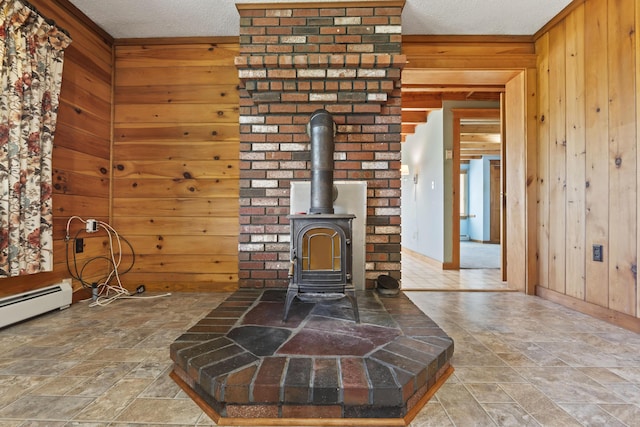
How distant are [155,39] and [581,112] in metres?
3.52

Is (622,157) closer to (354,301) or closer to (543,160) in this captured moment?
(543,160)

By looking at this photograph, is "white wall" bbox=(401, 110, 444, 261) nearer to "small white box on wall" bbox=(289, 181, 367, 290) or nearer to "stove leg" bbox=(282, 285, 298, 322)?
"small white box on wall" bbox=(289, 181, 367, 290)

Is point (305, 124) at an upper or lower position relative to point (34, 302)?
upper

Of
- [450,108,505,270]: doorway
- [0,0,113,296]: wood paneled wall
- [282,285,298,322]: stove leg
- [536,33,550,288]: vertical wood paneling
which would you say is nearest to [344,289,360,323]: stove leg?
[282,285,298,322]: stove leg

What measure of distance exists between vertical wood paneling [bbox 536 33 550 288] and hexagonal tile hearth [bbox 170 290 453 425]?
161 cm

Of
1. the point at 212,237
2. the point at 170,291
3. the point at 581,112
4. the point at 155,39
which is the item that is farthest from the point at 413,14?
the point at 170,291

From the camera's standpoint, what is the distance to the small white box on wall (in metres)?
2.42

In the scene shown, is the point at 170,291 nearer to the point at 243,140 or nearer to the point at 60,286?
the point at 60,286

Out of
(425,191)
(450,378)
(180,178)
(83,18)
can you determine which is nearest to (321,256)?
(450,378)

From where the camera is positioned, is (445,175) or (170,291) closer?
(170,291)

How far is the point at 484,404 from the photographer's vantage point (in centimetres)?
117

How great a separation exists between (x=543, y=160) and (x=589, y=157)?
18.7 inches

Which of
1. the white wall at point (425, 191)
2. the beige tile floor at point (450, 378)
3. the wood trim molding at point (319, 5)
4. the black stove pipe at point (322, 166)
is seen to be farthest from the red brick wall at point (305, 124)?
the white wall at point (425, 191)

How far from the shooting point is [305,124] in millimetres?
2451
